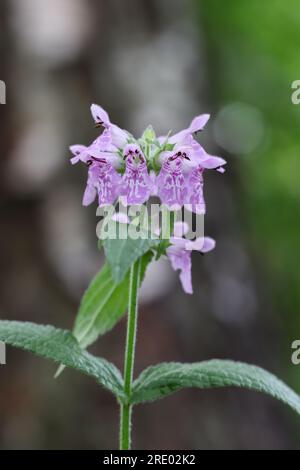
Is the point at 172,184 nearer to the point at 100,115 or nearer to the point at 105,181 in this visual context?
the point at 105,181

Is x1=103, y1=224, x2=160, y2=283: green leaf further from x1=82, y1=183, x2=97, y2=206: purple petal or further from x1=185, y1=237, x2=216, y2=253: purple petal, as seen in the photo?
x1=185, y1=237, x2=216, y2=253: purple petal

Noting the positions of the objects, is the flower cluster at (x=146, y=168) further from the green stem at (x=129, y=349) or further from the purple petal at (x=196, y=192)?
the green stem at (x=129, y=349)

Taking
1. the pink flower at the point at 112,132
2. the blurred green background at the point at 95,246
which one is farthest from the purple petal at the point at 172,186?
the blurred green background at the point at 95,246

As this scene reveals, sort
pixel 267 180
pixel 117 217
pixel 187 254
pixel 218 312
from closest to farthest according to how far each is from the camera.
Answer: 1. pixel 117 217
2. pixel 187 254
3. pixel 218 312
4. pixel 267 180

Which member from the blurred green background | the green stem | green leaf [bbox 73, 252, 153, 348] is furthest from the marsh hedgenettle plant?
the blurred green background

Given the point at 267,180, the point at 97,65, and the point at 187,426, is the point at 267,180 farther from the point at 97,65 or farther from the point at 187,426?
the point at 187,426
